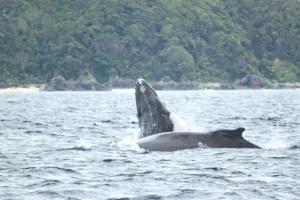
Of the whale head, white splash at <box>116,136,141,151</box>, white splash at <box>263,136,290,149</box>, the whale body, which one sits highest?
the whale head

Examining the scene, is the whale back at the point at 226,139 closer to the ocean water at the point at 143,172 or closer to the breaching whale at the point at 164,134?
the breaching whale at the point at 164,134

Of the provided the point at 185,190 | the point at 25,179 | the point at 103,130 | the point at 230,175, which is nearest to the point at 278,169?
the point at 230,175

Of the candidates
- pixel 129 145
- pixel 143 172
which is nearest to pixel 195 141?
pixel 143 172

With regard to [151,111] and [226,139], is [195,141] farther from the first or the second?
[151,111]

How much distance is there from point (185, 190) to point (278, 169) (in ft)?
11.9

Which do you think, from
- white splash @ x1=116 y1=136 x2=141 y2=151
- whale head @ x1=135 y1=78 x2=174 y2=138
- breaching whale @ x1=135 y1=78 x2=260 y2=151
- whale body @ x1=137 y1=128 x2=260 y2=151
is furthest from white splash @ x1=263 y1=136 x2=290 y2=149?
white splash @ x1=116 y1=136 x2=141 y2=151

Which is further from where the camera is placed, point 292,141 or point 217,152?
point 292,141

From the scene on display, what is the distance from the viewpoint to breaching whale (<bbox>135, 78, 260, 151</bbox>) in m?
20.0

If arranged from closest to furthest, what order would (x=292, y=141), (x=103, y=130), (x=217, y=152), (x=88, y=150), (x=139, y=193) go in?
(x=139, y=193) → (x=217, y=152) → (x=88, y=150) → (x=292, y=141) → (x=103, y=130)

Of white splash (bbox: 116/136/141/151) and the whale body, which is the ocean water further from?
the whale body

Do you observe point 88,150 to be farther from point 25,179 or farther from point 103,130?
point 103,130

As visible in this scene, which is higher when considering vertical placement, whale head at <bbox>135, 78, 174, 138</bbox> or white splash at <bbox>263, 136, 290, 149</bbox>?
whale head at <bbox>135, 78, 174, 138</bbox>

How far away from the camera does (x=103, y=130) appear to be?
33.7 metres

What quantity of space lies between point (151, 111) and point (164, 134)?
1.26m
